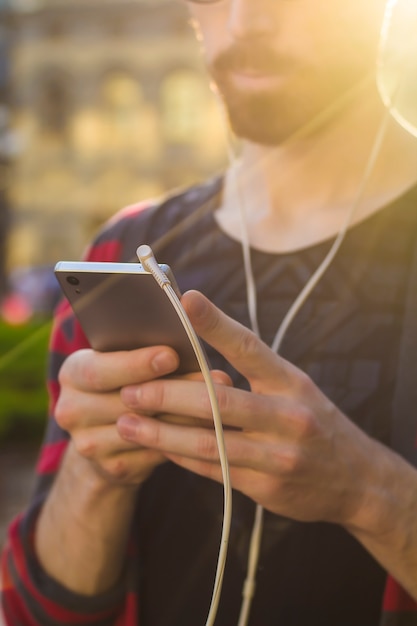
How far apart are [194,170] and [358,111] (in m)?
16.4

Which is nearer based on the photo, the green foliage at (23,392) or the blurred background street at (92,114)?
the green foliage at (23,392)

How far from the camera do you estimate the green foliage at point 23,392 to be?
5.59m

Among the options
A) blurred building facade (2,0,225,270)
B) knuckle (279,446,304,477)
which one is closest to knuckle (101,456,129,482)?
knuckle (279,446,304,477)

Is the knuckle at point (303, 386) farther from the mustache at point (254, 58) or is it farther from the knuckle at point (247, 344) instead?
the mustache at point (254, 58)

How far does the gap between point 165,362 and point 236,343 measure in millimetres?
100

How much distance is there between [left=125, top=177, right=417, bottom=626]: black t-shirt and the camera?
3.61 feet

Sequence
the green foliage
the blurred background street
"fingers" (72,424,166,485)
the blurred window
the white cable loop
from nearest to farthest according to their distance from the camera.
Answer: the white cable loop
"fingers" (72,424,166,485)
the green foliage
the blurred background street
the blurred window

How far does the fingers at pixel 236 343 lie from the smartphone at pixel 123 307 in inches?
1.4

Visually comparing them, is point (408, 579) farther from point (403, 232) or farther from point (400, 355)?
point (403, 232)

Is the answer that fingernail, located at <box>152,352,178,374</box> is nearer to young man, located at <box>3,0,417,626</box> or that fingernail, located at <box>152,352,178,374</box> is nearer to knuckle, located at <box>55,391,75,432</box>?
young man, located at <box>3,0,417,626</box>

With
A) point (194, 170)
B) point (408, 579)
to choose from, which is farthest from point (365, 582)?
point (194, 170)

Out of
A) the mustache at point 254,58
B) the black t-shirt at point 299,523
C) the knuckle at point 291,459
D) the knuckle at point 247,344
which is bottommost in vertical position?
the black t-shirt at point 299,523

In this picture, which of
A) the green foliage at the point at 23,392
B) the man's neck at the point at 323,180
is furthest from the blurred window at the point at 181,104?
the man's neck at the point at 323,180

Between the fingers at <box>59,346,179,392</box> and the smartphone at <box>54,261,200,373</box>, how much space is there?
0.02m
